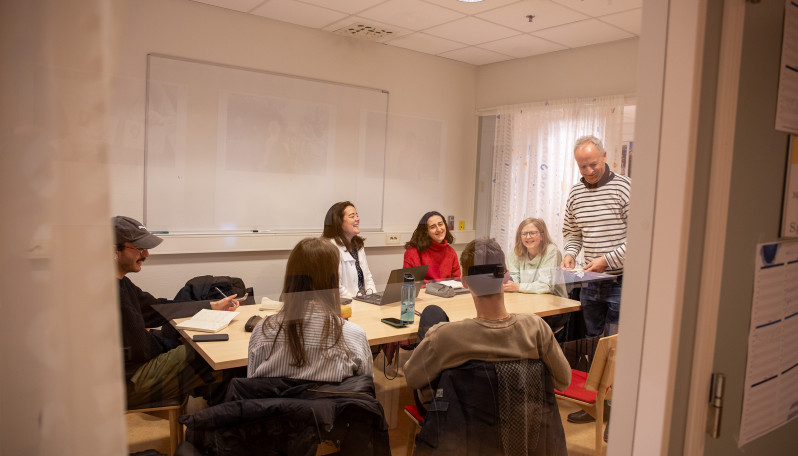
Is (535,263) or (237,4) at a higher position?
(237,4)

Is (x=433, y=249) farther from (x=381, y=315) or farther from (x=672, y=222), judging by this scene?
(x=672, y=222)

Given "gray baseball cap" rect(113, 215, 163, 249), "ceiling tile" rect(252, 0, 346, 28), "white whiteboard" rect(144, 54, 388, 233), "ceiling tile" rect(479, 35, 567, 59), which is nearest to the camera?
"gray baseball cap" rect(113, 215, 163, 249)

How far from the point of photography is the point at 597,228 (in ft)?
4.86

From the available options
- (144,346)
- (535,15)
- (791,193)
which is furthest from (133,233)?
(791,193)

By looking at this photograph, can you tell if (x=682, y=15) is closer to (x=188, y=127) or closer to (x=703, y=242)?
(x=703, y=242)

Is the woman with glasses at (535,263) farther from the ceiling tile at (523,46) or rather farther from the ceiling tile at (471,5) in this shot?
the ceiling tile at (471,5)

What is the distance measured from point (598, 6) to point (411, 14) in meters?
0.52

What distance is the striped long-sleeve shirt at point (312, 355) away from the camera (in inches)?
45.9

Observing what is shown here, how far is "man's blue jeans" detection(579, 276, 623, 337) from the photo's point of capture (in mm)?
1509

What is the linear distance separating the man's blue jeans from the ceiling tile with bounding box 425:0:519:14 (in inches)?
33.2

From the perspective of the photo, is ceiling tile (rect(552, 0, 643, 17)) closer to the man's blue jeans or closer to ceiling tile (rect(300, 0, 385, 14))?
ceiling tile (rect(300, 0, 385, 14))

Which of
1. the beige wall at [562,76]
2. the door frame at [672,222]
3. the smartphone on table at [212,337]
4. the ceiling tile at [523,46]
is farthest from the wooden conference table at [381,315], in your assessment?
the ceiling tile at [523,46]

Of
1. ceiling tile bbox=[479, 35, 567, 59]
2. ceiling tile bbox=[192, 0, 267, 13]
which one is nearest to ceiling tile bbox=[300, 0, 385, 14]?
ceiling tile bbox=[192, 0, 267, 13]

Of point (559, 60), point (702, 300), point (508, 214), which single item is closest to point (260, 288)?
point (508, 214)
